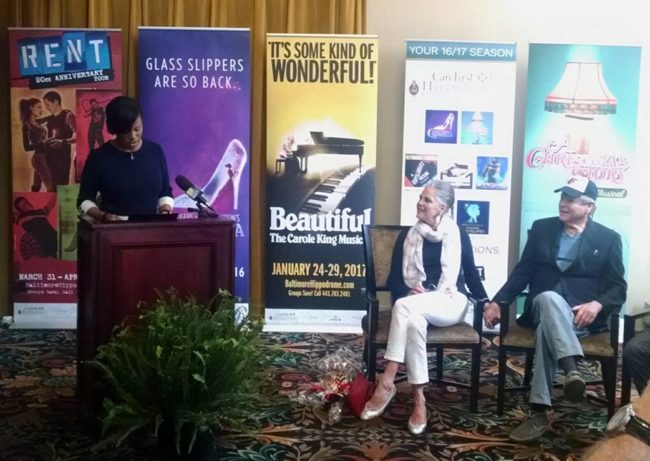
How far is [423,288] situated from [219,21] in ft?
9.64

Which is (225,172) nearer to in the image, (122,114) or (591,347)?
(122,114)

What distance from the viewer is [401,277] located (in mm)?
3824

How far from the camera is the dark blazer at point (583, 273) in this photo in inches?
141

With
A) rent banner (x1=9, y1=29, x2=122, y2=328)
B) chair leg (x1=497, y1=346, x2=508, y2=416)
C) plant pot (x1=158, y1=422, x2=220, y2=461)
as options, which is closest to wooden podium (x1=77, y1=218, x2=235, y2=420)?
plant pot (x1=158, y1=422, x2=220, y2=461)

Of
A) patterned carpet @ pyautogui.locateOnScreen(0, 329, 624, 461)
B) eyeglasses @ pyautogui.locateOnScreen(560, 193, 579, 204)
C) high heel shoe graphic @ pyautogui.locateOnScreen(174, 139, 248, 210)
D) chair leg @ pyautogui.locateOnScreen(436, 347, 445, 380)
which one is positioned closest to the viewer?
patterned carpet @ pyautogui.locateOnScreen(0, 329, 624, 461)

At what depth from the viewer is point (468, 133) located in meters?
5.29

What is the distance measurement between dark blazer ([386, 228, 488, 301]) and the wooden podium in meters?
0.91

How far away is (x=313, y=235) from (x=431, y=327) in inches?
73.5

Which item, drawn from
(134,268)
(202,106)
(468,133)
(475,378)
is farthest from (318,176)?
(134,268)

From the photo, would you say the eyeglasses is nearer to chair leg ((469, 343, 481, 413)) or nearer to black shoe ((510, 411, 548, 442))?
chair leg ((469, 343, 481, 413))

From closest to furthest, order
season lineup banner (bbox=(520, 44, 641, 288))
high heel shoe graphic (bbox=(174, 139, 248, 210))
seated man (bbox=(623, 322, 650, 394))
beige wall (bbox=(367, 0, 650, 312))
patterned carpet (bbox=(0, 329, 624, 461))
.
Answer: patterned carpet (bbox=(0, 329, 624, 461))
seated man (bbox=(623, 322, 650, 394))
season lineup banner (bbox=(520, 44, 641, 288))
high heel shoe graphic (bbox=(174, 139, 248, 210))
beige wall (bbox=(367, 0, 650, 312))

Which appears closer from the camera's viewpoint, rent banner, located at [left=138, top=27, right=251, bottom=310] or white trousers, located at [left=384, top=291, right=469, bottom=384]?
white trousers, located at [left=384, top=291, right=469, bottom=384]

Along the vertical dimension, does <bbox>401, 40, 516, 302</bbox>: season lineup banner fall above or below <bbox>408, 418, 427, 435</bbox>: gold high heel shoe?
above

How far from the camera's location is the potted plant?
2.81 metres
